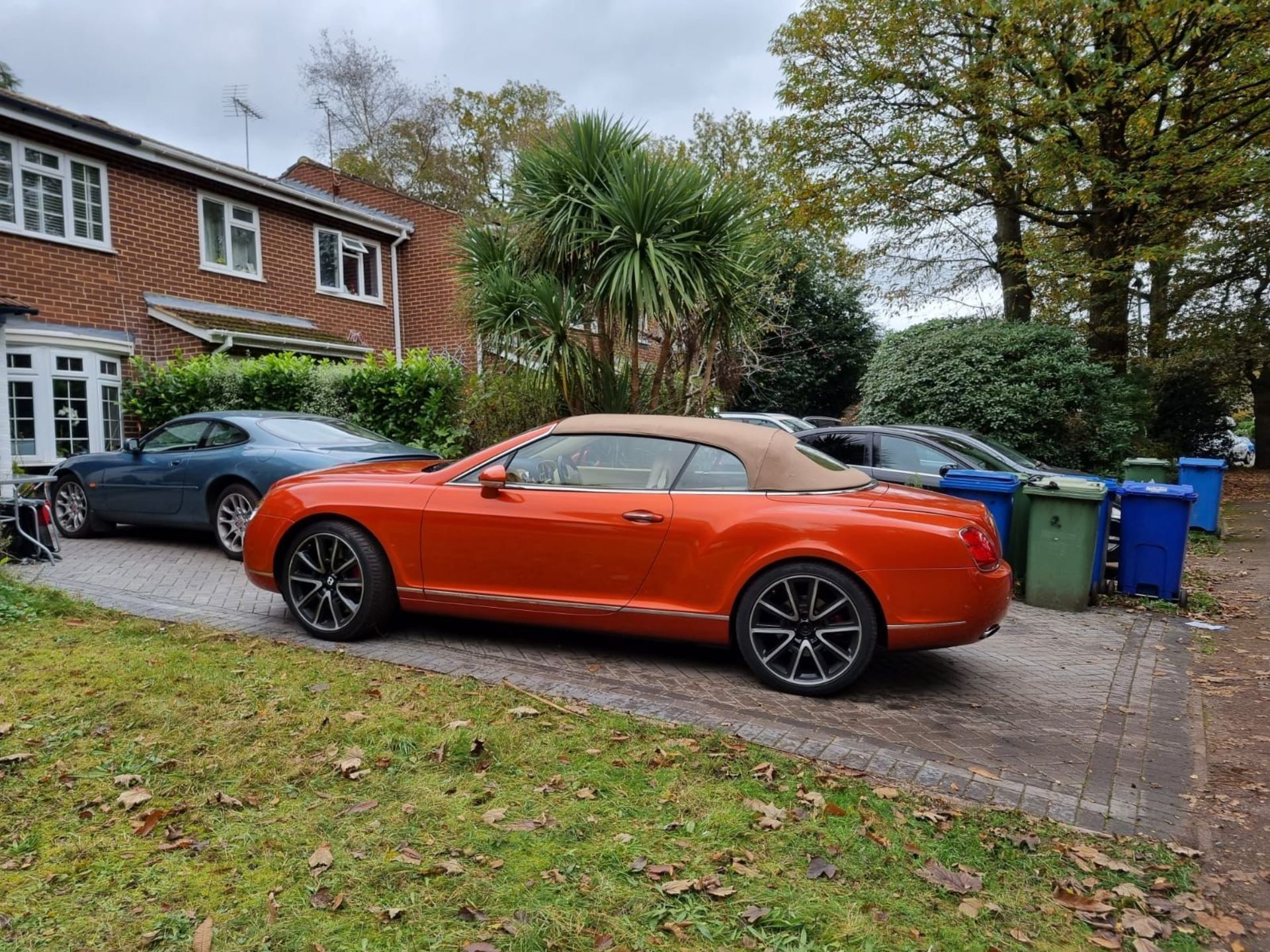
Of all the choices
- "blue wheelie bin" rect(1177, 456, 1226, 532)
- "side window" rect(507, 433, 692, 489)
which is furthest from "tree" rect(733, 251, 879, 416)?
"side window" rect(507, 433, 692, 489)

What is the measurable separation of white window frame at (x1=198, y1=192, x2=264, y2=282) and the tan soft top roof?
13.1 metres

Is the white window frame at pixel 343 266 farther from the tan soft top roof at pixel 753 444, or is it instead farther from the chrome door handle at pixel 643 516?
the chrome door handle at pixel 643 516

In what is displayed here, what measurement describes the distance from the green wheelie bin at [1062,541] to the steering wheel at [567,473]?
412 cm

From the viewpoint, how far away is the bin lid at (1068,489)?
6617mm

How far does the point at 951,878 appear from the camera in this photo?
9.09 feet

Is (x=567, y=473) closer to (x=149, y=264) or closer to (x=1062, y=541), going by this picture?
(x=1062, y=541)

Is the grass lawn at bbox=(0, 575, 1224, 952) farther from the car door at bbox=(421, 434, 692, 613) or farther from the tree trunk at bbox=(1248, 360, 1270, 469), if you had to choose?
the tree trunk at bbox=(1248, 360, 1270, 469)

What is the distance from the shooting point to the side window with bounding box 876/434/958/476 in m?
8.80

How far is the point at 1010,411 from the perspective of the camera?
12.7 meters

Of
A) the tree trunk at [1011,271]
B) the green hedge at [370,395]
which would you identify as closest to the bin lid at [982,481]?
the green hedge at [370,395]

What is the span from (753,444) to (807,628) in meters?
1.13

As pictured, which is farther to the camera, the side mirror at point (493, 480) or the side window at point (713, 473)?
the side mirror at point (493, 480)

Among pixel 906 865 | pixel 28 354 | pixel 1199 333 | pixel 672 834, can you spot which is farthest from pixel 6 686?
pixel 1199 333

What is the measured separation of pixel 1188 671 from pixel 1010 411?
8.00 meters
